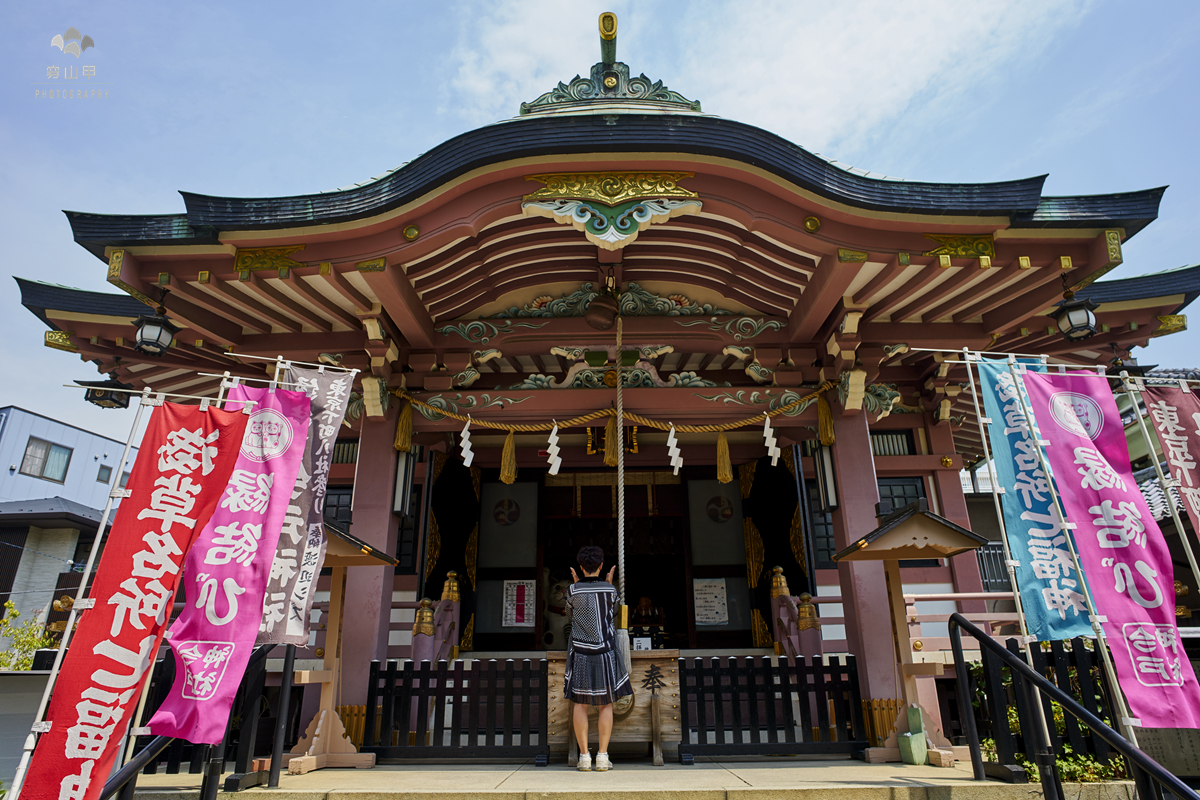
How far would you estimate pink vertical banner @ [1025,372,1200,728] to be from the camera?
4195mm

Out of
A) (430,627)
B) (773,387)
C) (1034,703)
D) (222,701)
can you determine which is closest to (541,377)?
(773,387)

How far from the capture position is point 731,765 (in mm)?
6062

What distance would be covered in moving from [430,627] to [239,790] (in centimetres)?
429

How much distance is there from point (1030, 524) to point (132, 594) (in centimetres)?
608

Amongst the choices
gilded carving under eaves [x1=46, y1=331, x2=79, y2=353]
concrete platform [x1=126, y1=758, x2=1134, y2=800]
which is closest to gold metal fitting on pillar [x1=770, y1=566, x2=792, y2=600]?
concrete platform [x1=126, y1=758, x2=1134, y2=800]

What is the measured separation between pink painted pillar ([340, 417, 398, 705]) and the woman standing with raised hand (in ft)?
9.15

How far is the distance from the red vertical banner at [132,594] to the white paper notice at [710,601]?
8513 mm

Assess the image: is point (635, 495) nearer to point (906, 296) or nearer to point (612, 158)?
point (906, 296)

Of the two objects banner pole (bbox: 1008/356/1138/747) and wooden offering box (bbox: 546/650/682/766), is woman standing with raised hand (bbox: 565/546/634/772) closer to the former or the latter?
wooden offering box (bbox: 546/650/682/766)

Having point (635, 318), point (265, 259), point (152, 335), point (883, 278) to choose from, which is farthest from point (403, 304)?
point (883, 278)

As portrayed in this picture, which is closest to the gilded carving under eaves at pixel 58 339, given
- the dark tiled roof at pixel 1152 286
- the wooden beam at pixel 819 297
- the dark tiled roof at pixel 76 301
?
the dark tiled roof at pixel 76 301

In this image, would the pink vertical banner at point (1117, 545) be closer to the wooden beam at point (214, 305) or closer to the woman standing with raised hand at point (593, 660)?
the woman standing with raised hand at point (593, 660)

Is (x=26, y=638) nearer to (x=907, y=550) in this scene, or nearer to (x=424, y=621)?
(x=424, y=621)

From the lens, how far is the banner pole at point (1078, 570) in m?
4.23
